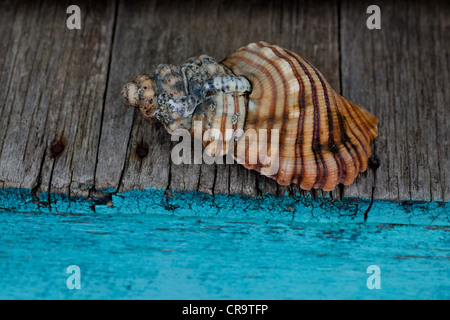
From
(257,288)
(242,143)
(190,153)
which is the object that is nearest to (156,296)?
(257,288)

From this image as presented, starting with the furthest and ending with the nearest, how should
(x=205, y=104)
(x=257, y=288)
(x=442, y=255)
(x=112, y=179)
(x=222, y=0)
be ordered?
(x=257, y=288), (x=222, y=0), (x=442, y=255), (x=112, y=179), (x=205, y=104)

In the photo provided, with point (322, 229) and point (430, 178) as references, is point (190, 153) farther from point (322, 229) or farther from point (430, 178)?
point (430, 178)

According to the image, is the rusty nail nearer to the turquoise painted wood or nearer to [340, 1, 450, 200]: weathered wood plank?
the turquoise painted wood

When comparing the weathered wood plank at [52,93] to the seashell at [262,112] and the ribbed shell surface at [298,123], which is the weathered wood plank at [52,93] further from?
the ribbed shell surface at [298,123]

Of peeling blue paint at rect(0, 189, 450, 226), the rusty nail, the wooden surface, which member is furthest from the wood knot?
the rusty nail

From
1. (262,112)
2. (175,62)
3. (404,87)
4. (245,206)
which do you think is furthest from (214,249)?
(404,87)

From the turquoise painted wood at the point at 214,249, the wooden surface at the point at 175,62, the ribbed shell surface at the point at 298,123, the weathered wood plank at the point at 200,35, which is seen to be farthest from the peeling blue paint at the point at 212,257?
the weathered wood plank at the point at 200,35

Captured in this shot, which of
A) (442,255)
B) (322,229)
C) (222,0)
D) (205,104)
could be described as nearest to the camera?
(205,104)
